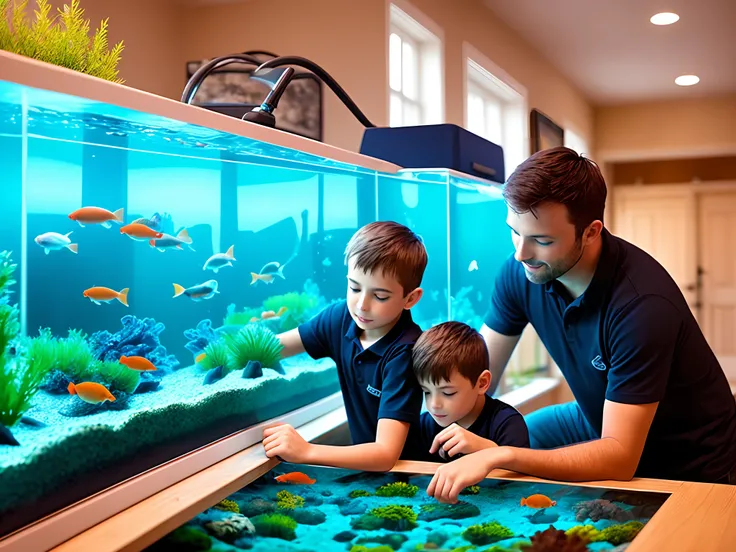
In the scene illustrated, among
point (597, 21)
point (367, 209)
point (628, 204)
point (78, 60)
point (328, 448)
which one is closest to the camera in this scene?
point (78, 60)

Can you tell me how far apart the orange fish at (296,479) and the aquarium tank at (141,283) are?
0.20 meters

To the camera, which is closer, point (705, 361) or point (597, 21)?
point (705, 361)

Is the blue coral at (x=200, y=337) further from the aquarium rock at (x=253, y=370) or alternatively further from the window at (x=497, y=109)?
the window at (x=497, y=109)

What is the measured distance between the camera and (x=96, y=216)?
4.47 ft

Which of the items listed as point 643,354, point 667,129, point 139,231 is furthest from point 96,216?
point 667,129

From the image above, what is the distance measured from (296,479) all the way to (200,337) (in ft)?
1.30

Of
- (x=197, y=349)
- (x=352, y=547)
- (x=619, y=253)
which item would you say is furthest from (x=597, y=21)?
(x=352, y=547)

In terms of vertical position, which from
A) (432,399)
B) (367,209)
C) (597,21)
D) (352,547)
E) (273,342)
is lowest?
(352,547)

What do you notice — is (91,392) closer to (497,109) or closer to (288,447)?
(288,447)

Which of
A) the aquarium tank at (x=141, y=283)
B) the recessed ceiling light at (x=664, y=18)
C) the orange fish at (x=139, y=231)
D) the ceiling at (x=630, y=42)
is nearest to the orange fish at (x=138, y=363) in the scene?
the aquarium tank at (x=141, y=283)

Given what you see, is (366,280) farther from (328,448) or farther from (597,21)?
(597,21)

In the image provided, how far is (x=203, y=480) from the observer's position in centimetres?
150

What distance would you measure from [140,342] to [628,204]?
8905 mm

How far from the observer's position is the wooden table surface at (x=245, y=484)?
1.17m
